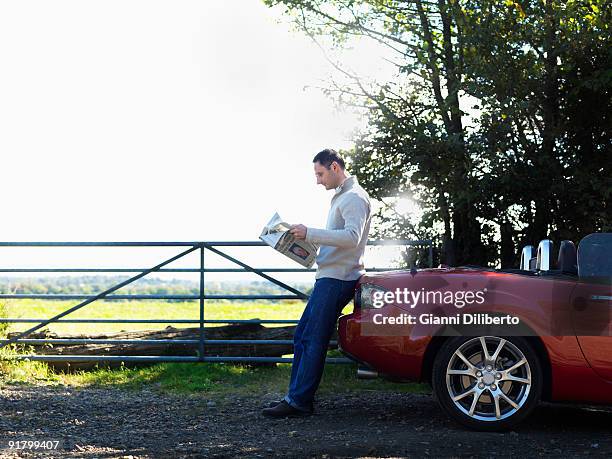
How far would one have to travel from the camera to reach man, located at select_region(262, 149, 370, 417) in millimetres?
6930

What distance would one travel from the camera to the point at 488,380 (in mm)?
6336

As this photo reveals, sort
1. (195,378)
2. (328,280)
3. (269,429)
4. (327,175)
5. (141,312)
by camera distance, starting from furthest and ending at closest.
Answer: (141,312) → (195,378) → (327,175) → (328,280) → (269,429)

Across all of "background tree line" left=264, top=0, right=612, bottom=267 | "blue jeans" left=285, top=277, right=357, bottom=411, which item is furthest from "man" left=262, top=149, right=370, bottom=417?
"background tree line" left=264, top=0, right=612, bottom=267

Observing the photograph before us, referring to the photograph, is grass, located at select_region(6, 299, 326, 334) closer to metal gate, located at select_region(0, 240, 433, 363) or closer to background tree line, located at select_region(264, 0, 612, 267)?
metal gate, located at select_region(0, 240, 433, 363)

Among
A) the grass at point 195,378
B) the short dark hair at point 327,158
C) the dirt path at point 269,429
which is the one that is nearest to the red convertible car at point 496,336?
the dirt path at point 269,429

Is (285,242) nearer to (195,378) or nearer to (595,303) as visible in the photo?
(595,303)

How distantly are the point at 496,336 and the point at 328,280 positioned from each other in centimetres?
144

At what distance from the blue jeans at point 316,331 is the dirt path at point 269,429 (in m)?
0.24

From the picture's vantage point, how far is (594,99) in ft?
36.8

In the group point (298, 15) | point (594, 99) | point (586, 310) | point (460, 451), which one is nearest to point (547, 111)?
point (594, 99)

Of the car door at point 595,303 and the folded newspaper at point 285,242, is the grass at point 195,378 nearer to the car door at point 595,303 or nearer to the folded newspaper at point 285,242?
the folded newspaper at point 285,242

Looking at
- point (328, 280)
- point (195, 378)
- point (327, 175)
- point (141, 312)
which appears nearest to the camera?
point (328, 280)

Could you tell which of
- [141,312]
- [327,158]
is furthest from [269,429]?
[141,312]

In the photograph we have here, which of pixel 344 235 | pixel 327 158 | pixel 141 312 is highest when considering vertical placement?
pixel 327 158
